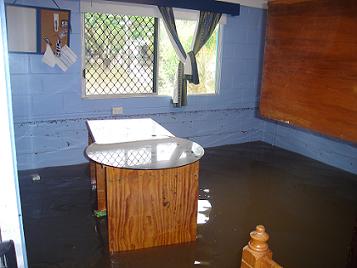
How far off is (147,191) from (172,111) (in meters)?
2.41

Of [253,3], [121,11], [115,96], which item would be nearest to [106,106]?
[115,96]

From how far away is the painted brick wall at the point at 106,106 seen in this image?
364cm

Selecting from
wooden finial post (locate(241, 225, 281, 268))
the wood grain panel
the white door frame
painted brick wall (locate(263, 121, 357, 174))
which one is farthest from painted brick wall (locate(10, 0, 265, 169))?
wooden finial post (locate(241, 225, 281, 268))

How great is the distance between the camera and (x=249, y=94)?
5141 mm

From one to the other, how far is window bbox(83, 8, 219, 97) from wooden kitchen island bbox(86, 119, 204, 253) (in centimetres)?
175

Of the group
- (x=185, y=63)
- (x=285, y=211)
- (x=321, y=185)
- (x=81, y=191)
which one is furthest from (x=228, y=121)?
(x=81, y=191)

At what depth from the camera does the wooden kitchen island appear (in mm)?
2143

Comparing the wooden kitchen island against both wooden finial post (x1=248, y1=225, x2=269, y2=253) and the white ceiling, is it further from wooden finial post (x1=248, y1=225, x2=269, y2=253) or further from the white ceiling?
the white ceiling

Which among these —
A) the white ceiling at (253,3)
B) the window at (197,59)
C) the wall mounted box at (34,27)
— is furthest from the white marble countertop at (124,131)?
the white ceiling at (253,3)

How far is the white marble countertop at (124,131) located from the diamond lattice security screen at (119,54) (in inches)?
42.1

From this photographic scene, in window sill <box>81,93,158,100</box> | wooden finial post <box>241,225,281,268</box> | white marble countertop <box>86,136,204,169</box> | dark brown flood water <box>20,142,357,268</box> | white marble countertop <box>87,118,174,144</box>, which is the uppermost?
window sill <box>81,93,158,100</box>

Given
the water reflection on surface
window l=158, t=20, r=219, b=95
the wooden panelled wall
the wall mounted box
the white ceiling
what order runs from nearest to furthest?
the wooden panelled wall
the water reflection on surface
the wall mounted box
window l=158, t=20, r=219, b=95
the white ceiling

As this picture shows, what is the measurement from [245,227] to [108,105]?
2286 mm

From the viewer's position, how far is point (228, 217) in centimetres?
288
